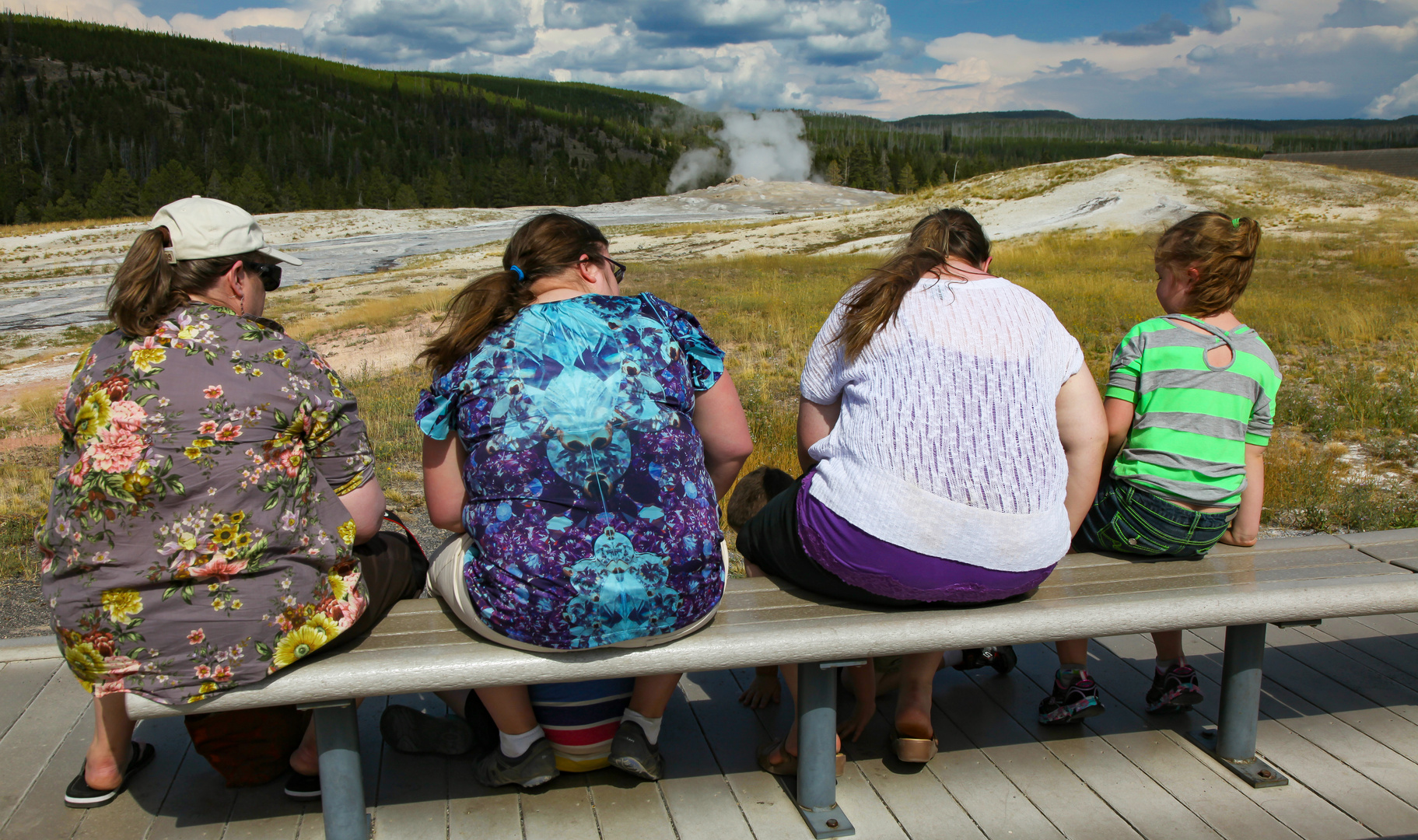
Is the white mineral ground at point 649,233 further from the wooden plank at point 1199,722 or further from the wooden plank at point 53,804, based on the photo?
the wooden plank at point 1199,722

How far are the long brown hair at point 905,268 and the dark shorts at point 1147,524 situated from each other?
776mm

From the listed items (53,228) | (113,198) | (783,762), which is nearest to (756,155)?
(113,198)

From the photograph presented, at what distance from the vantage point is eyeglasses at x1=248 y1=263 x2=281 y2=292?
2.27 meters

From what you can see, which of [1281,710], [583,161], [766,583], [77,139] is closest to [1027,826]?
[766,583]

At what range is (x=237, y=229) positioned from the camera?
221cm

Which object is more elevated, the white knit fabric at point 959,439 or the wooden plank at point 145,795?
the white knit fabric at point 959,439

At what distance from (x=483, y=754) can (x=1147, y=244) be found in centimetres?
2209

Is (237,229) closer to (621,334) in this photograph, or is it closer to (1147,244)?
(621,334)

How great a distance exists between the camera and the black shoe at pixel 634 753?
7.96ft

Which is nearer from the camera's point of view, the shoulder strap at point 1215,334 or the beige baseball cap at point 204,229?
the beige baseball cap at point 204,229

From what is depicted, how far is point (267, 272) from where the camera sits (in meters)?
2.32

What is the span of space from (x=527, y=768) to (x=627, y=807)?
0.88 ft

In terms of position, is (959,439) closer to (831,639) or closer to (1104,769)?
(831,639)

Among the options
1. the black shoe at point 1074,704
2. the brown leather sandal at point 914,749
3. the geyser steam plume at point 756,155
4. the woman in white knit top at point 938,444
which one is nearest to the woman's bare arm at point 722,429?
the woman in white knit top at point 938,444
